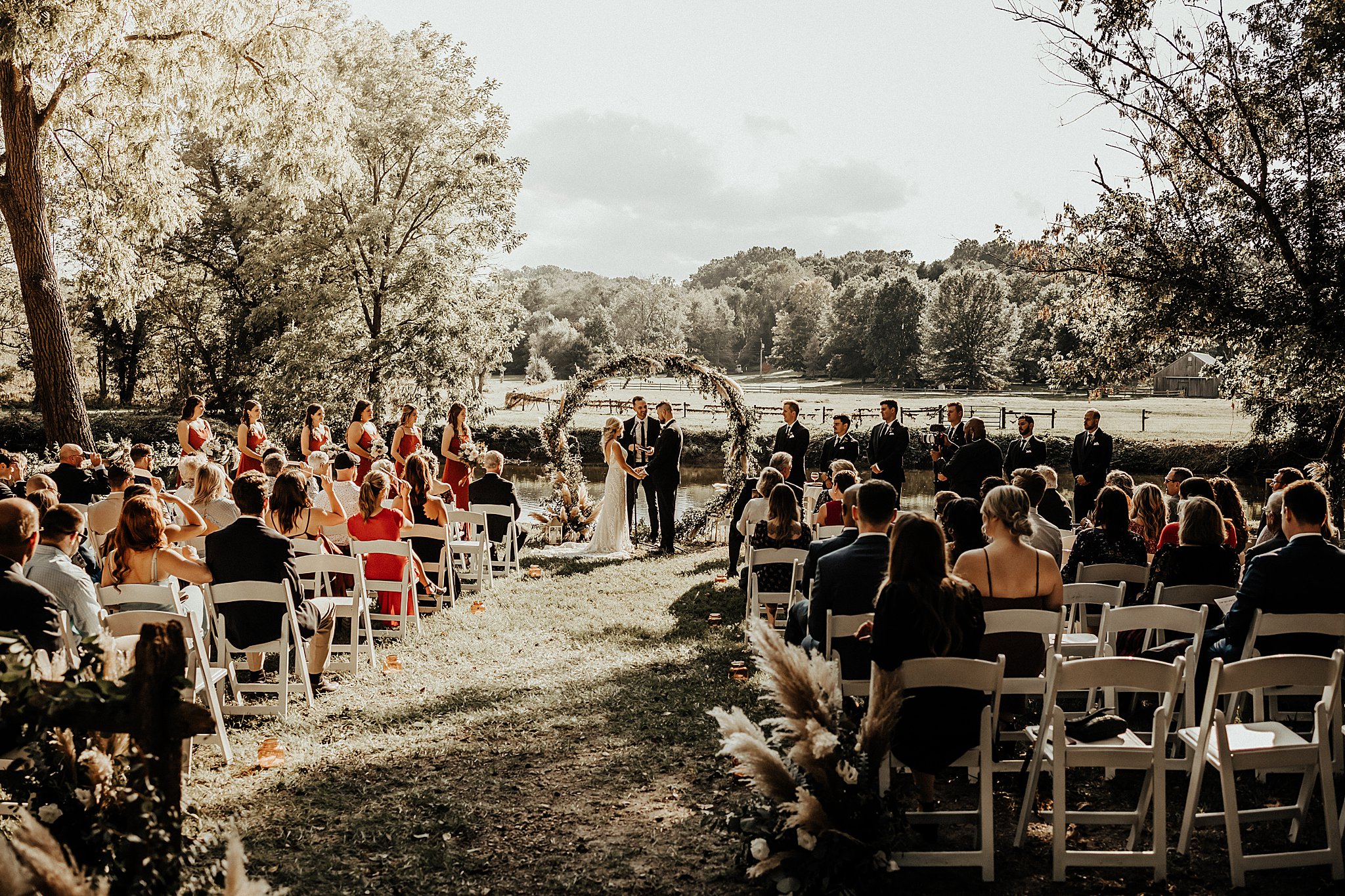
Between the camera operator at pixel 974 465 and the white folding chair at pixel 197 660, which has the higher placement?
the camera operator at pixel 974 465

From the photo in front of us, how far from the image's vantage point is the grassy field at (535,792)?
159 inches

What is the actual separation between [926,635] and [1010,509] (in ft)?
3.69

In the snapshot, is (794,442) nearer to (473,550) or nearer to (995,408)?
(473,550)

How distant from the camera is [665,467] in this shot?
42.6 feet

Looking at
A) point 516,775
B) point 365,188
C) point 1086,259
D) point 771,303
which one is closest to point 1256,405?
point 1086,259

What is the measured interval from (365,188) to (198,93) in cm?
1305

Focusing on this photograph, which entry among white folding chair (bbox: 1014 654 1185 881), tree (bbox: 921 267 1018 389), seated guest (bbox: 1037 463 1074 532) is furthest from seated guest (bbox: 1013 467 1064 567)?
tree (bbox: 921 267 1018 389)

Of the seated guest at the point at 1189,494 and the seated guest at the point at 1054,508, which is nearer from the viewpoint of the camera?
the seated guest at the point at 1189,494

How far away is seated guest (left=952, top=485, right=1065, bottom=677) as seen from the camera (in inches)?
190

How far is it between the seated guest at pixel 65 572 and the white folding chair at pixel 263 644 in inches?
27.3

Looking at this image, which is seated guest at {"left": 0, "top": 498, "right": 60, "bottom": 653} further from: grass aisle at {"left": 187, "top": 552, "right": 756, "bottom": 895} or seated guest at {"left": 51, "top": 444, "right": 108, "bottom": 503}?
seated guest at {"left": 51, "top": 444, "right": 108, "bottom": 503}

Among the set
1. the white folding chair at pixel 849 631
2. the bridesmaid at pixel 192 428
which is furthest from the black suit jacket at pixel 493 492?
the white folding chair at pixel 849 631

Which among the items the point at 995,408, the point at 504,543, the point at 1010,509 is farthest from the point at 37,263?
the point at 995,408

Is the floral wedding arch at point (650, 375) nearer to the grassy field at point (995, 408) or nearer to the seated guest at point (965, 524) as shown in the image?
the grassy field at point (995, 408)
